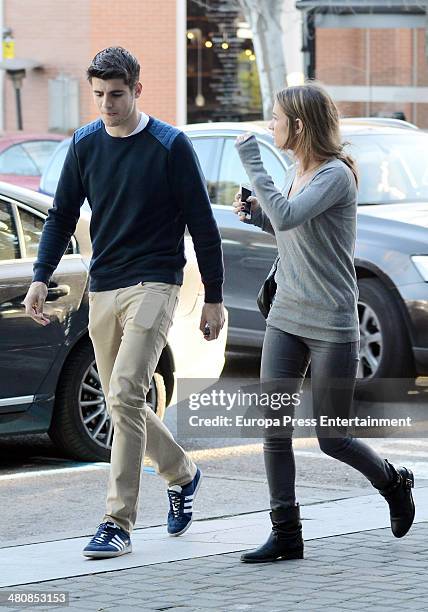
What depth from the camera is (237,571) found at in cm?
564

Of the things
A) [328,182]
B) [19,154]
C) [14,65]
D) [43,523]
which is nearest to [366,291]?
[43,523]

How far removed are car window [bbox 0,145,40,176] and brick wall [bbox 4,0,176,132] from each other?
896cm

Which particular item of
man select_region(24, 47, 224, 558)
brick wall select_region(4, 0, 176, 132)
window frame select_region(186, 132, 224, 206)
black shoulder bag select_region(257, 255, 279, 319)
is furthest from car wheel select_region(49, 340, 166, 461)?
brick wall select_region(4, 0, 176, 132)

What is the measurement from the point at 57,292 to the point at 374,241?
9.03 feet

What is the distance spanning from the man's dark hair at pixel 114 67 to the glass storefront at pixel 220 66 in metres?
22.4

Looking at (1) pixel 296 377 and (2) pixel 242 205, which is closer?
(1) pixel 296 377

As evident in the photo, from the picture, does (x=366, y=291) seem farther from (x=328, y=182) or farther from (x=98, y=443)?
(x=328, y=182)

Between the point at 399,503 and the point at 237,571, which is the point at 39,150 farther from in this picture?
the point at 237,571

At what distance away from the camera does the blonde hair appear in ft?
18.8

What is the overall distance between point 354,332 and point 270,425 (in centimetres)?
47

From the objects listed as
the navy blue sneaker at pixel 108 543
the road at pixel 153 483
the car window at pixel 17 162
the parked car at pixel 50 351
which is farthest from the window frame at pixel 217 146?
the car window at pixel 17 162

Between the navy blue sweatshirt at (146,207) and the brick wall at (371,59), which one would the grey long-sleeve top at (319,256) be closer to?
the navy blue sweatshirt at (146,207)

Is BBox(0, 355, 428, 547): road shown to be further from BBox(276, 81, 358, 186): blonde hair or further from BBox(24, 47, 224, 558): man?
BBox(276, 81, 358, 186): blonde hair

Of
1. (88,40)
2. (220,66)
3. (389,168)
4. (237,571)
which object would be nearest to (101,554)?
(237,571)
